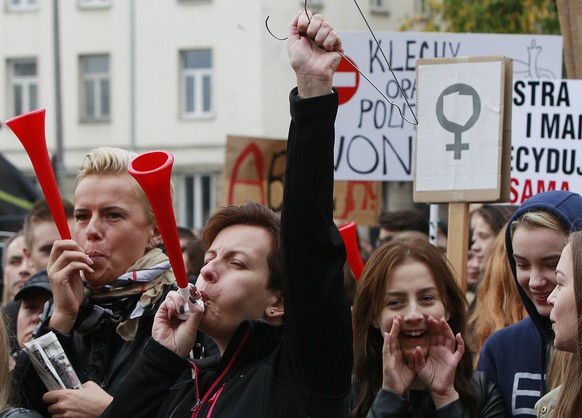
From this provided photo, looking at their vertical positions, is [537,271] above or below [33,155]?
below

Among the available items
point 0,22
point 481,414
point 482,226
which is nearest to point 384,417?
point 481,414

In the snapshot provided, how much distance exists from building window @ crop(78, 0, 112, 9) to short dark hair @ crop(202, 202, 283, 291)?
78.8 ft

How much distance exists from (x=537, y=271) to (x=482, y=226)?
2708 mm

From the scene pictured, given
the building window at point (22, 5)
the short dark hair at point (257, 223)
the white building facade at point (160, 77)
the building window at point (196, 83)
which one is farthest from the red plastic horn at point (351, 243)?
the building window at point (22, 5)

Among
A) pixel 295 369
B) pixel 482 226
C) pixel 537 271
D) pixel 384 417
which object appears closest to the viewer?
pixel 295 369

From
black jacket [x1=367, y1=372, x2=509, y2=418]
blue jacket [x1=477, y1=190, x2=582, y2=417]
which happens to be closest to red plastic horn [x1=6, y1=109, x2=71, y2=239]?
black jacket [x1=367, y1=372, x2=509, y2=418]

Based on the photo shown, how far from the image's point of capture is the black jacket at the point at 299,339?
9.28 ft

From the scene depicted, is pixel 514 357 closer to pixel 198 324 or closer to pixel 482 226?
pixel 198 324

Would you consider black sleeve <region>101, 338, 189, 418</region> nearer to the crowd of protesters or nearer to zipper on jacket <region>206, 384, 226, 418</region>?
the crowd of protesters

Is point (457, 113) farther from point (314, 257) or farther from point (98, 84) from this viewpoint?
point (98, 84)

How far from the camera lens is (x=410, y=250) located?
12.6 ft

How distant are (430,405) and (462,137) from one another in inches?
57.5

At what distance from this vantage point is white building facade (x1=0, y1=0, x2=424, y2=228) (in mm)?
25641

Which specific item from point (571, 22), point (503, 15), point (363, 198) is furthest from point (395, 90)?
point (503, 15)
